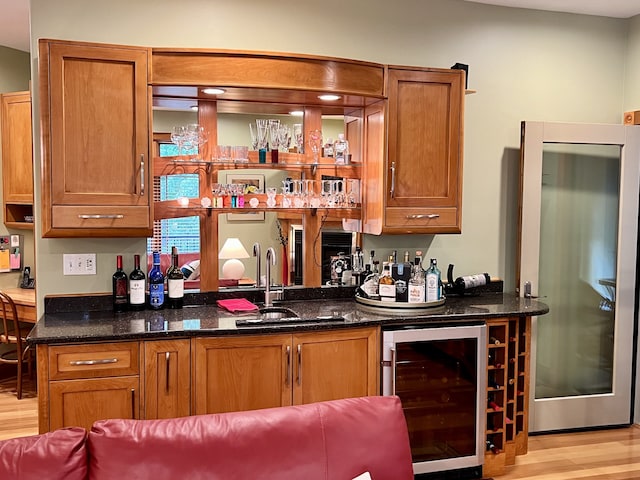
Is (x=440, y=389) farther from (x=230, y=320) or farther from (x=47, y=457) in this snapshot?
(x=47, y=457)

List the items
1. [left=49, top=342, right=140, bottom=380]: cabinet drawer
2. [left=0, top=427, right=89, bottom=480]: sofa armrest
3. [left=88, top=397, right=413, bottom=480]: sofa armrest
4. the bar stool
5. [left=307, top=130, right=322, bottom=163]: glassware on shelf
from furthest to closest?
1. the bar stool
2. [left=307, top=130, right=322, bottom=163]: glassware on shelf
3. [left=49, top=342, right=140, bottom=380]: cabinet drawer
4. [left=88, top=397, right=413, bottom=480]: sofa armrest
5. [left=0, top=427, right=89, bottom=480]: sofa armrest

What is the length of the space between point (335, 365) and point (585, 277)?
6.79 feet

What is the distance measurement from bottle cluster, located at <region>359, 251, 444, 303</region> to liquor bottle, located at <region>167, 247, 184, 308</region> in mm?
1030

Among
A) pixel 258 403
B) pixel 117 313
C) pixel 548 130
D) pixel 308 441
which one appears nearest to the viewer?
pixel 308 441

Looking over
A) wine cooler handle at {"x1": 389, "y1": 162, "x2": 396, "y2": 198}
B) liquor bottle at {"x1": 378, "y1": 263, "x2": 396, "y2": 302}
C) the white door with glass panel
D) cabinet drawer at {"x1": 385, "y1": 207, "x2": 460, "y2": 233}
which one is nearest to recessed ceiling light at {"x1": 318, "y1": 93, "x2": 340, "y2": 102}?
wine cooler handle at {"x1": 389, "y1": 162, "x2": 396, "y2": 198}

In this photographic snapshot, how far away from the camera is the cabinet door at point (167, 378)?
2.94 meters

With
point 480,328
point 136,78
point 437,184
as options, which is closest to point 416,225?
point 437,184

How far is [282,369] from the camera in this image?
3.12 metres

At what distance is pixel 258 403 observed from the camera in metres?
3.11

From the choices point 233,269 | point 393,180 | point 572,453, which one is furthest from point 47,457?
point 572,453

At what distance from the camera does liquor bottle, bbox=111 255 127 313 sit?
3.36 m

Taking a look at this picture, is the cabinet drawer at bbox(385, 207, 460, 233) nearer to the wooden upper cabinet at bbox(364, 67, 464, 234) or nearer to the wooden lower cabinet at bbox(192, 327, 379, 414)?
the wooden upper cabinet at bbox(364, 67, 464, 234)

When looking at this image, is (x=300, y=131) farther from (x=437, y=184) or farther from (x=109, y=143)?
(x=109, y=143)

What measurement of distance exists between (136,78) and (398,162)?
4.84 ft
